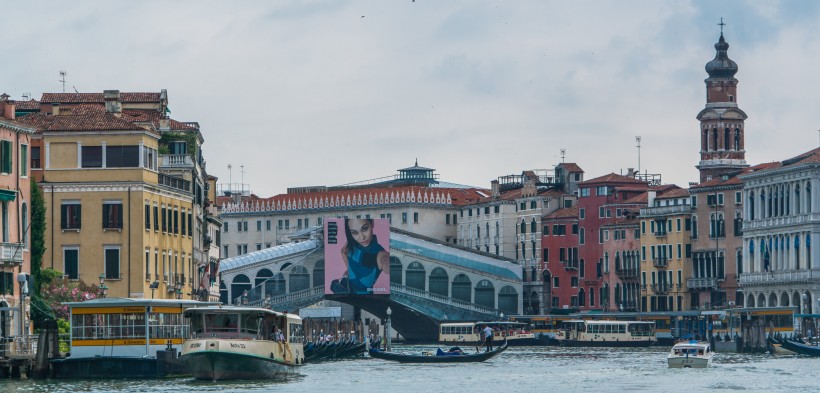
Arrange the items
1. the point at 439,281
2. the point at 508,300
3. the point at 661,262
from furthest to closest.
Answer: the point at 508,300 → the point at 439,281 → the point at 661,262

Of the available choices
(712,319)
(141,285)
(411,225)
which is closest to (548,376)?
(141,285)

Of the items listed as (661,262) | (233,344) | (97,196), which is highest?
(97,196)

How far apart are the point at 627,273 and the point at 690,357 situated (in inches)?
2949

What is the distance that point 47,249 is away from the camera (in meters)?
83.8

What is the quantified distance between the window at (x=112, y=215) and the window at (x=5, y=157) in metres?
10.9

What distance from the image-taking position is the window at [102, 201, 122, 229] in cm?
8447

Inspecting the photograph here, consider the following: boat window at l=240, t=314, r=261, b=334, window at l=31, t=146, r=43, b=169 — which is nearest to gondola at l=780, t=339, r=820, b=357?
window at l=31, t=146, r=43, b=169

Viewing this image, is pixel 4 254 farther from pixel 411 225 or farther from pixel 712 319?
pixel 411 225

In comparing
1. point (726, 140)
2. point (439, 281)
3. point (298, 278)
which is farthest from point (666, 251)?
point (298, 278)

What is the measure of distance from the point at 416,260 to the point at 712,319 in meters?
31.1

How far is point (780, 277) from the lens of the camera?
5192 inches

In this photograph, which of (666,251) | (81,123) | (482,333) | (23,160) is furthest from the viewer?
(666,251)

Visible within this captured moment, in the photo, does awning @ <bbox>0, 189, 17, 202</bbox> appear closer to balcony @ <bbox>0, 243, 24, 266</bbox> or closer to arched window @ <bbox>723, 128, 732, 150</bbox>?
balcony @ <bbox>0, 243, 24, 266</bbox>

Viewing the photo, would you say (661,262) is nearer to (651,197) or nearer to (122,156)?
(651,197)
